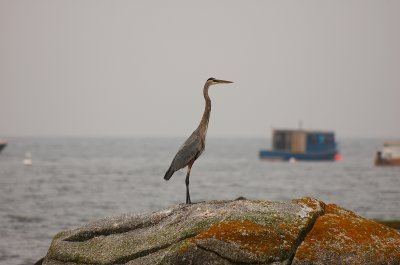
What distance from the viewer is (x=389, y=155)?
88.4 meters

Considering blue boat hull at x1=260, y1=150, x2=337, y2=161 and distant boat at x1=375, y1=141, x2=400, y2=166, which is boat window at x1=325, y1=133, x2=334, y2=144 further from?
distant boat at x1=375, y1=141, x2=400, y2=166

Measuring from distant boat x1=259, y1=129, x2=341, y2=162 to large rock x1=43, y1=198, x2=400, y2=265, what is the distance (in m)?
83.7

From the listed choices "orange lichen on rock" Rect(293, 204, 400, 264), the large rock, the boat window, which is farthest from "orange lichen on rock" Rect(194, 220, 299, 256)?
the boat window

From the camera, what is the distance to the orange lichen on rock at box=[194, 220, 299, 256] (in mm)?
10242

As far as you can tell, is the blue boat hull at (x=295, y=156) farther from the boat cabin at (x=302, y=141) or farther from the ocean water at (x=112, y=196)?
the ocean water at (x=112, y=196)

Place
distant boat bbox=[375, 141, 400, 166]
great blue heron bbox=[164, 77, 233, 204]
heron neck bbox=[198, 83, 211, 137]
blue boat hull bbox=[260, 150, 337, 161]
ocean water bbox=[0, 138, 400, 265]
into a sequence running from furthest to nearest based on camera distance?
blue boat hull bbox=[260, 150, 337, 161], distant boat bbox=[375, 141, 400, 166], ocean water bbox=[0, 138, 400, 265], heron neck bbox=[198, 83, 211, 137], great blue heron bbox=[164, 77, 233, 204]

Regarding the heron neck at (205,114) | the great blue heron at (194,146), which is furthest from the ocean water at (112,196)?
the heron neck at (205,114)

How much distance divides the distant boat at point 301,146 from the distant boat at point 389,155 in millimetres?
11352

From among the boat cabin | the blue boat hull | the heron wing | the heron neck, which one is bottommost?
the blue boat hull

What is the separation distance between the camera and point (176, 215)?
38.5ft

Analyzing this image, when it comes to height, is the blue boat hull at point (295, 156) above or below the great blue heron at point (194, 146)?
below

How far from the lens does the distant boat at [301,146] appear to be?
9650cm

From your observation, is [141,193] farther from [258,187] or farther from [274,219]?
[274,219]

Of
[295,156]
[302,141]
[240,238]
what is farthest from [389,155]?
[240,238]
